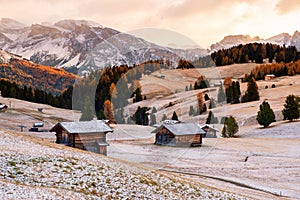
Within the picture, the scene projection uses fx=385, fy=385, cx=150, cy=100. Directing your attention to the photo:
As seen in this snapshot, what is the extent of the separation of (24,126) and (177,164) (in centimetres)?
5332

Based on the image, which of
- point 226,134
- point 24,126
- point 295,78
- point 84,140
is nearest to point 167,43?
point 84,140

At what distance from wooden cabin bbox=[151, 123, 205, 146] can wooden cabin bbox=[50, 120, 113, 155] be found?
42.3 feet

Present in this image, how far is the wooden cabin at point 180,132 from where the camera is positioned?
67.6 m

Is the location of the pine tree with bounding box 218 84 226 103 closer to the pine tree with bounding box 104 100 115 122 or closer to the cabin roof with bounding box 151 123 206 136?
the cabin roof with bounding box 151 123 206 136

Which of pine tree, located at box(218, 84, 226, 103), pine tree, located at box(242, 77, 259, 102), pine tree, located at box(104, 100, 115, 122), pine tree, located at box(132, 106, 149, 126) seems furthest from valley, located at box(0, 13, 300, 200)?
pine tree, located at box(218, 84, 226, 103)

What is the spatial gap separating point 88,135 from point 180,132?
15520 millimetres

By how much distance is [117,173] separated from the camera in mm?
28938

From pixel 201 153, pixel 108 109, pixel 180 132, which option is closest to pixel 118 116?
pixel 108 109

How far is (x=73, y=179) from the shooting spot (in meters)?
25.6

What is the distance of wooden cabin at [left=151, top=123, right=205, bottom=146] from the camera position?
67.6 metres

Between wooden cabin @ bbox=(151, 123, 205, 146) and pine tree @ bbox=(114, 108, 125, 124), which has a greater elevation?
pine tree @ bbox=(114, 108, 125, 124)

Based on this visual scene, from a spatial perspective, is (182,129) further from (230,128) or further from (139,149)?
(230,128)

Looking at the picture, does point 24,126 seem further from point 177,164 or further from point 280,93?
point 280,93

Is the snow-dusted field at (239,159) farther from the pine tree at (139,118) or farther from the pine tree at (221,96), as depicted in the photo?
the pine tree at (221,96)
